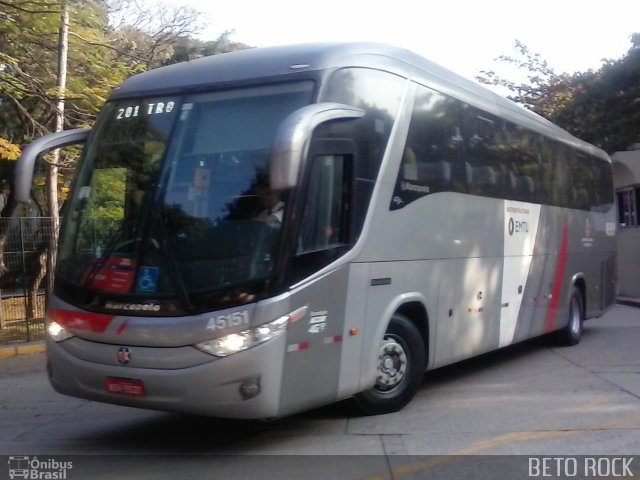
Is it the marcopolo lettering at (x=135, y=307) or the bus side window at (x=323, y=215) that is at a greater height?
the bus side window at (x=323, y=215)

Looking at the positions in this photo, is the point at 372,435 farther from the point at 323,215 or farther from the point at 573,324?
the point at 573,324

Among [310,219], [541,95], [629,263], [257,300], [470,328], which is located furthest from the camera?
[541,95]

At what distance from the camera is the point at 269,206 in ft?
22.8

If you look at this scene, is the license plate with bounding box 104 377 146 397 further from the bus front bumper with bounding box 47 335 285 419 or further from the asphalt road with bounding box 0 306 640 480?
the asphalt road with bounding box 0 306 640 480

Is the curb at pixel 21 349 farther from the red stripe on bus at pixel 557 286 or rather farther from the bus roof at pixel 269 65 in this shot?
the red stripe on bus at pixel 557 286

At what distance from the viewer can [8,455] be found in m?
7.45

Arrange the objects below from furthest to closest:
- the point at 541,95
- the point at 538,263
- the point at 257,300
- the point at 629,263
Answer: the point at 541,95
the point at 629,263
the point at 538,263
the point at 257,300

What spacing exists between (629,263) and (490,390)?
17321mm

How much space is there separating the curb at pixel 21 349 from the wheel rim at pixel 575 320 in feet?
30.5

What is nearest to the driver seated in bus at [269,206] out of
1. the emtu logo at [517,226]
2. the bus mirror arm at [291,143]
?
the bus mirror arm at [291,143]

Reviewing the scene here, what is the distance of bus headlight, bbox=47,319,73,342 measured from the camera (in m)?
7.33

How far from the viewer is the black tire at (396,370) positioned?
8398 mm

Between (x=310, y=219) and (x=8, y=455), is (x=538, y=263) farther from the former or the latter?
(x=8, y=455)

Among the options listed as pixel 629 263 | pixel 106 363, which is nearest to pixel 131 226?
pixel 106 363
